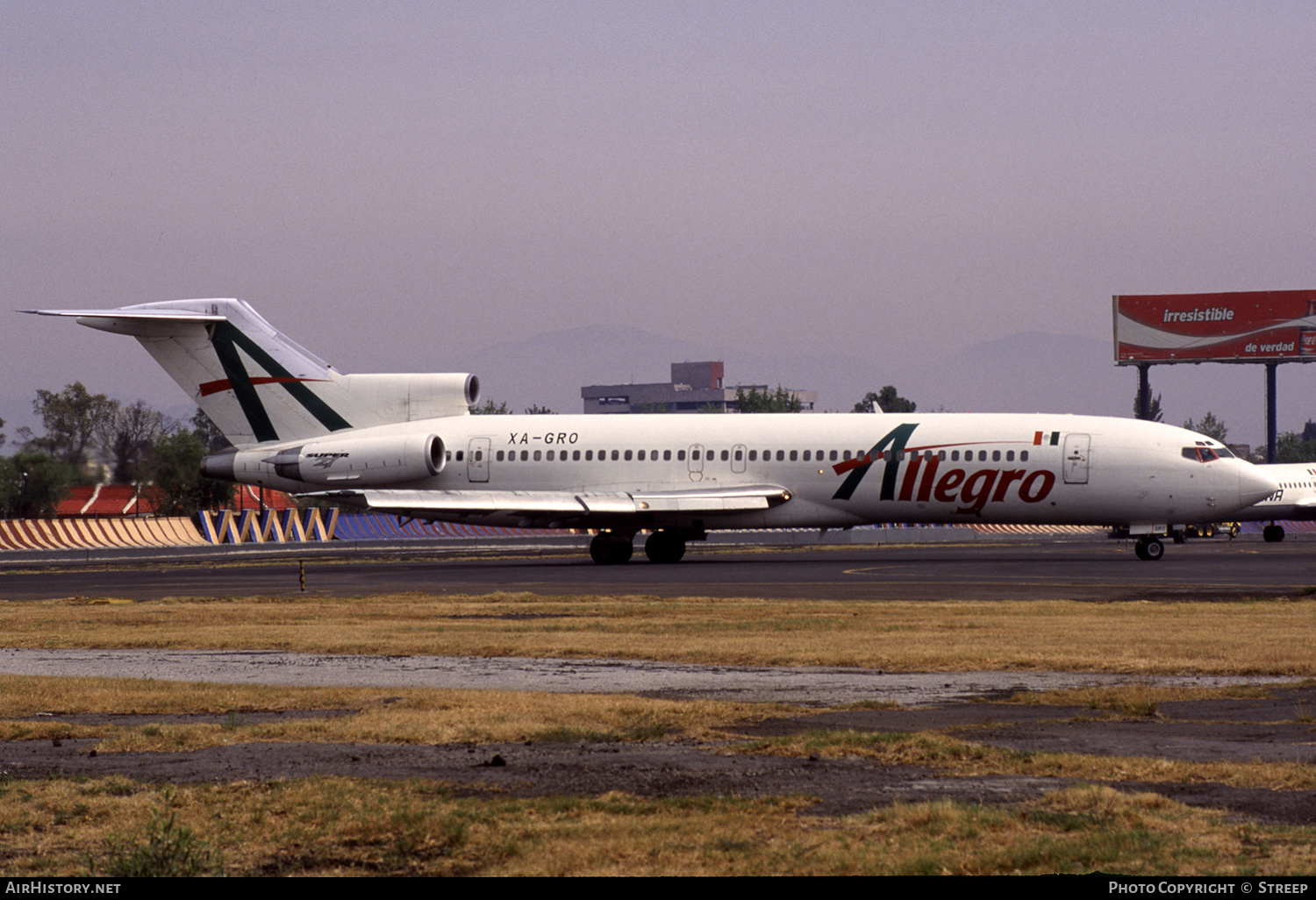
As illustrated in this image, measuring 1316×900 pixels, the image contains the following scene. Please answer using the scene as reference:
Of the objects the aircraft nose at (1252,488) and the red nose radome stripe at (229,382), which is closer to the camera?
the aircraft nose at (1252,488)

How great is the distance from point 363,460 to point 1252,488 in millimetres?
24502

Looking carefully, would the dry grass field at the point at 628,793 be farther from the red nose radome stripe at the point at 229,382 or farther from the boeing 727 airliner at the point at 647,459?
the red nose radome stripe at the point at 229,382

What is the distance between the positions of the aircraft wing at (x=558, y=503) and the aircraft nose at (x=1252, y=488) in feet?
39.1

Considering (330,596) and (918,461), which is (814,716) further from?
(918,461)

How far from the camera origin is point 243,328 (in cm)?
4441

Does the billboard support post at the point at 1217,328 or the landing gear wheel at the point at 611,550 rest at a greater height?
the billboard support post at the point at 1217,328

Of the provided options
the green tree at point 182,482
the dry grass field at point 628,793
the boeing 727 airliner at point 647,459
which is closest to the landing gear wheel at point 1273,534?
the boeing 727 airliner at point 647,459

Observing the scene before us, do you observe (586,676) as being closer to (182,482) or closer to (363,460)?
(363,460)

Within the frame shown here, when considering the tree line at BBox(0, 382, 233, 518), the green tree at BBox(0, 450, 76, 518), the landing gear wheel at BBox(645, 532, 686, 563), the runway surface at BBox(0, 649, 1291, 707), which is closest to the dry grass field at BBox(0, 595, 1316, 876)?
the runway surface at BBox(0, 649, 1291, 707)

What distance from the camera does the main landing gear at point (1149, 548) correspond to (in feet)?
128

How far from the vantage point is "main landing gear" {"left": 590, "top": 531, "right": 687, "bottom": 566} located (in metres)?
41.6

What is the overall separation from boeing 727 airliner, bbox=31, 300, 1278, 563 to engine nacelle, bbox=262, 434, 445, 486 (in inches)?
2.0

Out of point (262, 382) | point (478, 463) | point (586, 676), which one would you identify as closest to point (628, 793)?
point (586, 676)

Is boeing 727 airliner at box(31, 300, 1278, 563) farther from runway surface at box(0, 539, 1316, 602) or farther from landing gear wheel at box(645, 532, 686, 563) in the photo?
runway surface at box(0, 539, 1316, 602)
